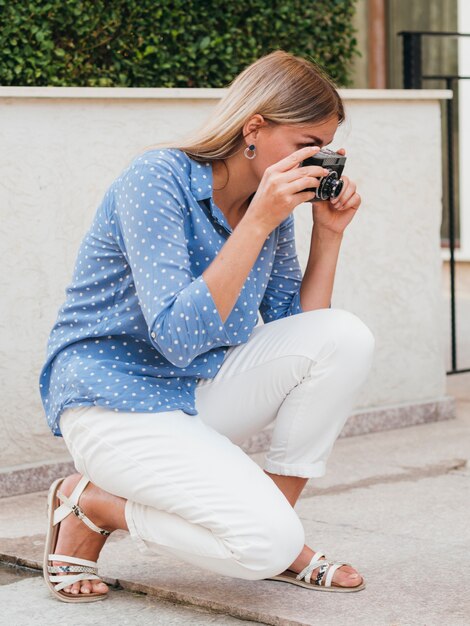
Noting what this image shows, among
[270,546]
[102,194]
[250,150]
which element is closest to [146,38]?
[102,194]

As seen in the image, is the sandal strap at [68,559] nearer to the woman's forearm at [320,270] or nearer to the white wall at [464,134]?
the woman's forearm at [320,270]

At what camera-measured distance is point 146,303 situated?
261 centimetres

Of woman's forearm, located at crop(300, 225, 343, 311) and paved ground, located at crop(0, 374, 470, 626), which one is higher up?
woman's forearm, located at crop(300, 225, 343, 311)

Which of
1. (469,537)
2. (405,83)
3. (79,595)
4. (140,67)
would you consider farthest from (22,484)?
(405,83)

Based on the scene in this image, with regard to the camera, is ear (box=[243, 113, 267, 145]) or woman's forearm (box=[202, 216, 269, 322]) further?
ear (box=[243, 113, 267, 145])

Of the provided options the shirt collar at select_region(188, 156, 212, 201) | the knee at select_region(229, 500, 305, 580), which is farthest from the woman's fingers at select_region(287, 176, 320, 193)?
the knee at select_region(229, 500, 305, 580)

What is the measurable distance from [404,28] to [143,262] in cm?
641

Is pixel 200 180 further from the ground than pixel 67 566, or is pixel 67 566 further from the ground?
pixel 200 180

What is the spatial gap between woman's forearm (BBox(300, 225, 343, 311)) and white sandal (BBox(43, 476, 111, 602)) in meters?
0.77

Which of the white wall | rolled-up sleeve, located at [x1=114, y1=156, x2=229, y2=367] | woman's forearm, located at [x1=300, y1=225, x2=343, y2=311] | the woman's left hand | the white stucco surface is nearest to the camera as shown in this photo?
rolled-up sleeve, located at [x1=114, y1=156, x2=229, y2=367]

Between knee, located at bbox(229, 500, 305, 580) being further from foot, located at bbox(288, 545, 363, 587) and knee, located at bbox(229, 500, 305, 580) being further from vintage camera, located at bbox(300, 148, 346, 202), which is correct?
vintage camera, located at bbox(300, 148, 346, 202)

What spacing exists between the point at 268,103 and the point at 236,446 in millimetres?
801

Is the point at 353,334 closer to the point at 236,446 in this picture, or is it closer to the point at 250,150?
the point at 236,446

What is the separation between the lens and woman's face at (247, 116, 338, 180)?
2736 millimetres
